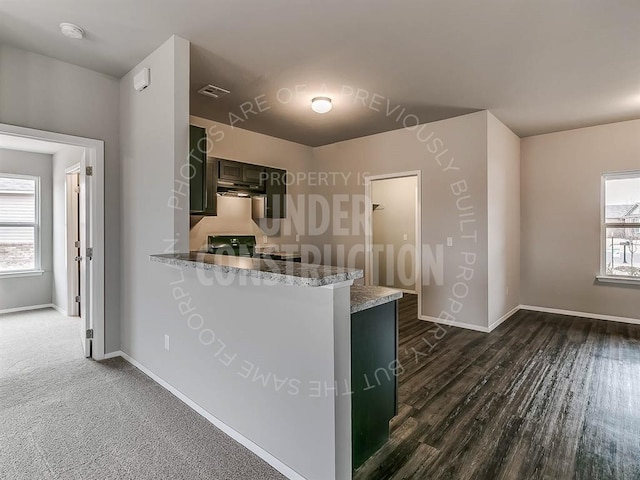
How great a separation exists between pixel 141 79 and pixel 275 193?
2.55 metres

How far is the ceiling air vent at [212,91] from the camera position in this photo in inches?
136

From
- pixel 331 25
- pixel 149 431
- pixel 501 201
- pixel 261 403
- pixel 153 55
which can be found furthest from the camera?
pixel 501 201

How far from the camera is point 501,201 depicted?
4.62m

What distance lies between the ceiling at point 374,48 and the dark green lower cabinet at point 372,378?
2.04m

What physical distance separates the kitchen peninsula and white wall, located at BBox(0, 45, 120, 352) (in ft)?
4.34

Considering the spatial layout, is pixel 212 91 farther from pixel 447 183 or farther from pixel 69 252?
pixel 69 252

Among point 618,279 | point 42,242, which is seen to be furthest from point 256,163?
point 618,279

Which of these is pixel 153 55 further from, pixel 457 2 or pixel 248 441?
pixel 248 441

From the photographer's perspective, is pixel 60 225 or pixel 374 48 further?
pixel 60 225

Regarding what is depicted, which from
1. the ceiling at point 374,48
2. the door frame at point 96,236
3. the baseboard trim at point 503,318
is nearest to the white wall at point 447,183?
the baseboard trim at point 503,318

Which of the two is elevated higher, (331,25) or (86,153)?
(331,25)

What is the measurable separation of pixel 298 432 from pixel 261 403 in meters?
0.30

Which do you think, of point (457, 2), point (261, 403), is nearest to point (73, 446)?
point (261, 403)

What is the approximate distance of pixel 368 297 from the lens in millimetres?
1851
